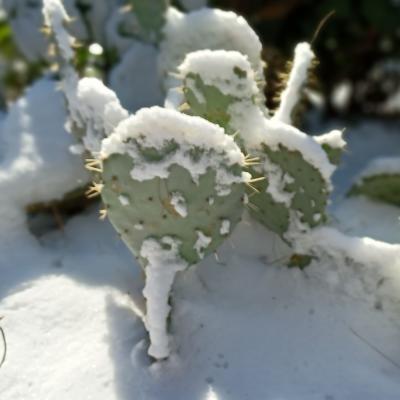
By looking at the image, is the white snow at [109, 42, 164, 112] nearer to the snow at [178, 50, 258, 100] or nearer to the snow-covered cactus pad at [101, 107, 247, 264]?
the snow at [178, 50, 258, 100]

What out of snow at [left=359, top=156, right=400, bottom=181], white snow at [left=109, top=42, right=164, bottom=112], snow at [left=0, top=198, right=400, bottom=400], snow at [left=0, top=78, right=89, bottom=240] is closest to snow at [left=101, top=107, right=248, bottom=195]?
snow at [left=0, top=198, right=400, bottom=400]

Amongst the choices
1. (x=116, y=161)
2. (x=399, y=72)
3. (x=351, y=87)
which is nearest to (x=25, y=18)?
(x=116, y=161)

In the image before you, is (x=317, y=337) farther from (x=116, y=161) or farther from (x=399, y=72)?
(x=399, y=72)

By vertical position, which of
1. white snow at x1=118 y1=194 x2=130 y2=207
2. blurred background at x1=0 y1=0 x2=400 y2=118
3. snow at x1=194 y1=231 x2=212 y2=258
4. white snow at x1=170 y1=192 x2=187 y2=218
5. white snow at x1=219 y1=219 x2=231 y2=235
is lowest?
blurred background at x1=0 y1=0 x2=400 y2=118

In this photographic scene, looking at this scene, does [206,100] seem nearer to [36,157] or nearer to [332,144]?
[332,144]

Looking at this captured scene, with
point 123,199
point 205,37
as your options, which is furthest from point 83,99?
point 205,37

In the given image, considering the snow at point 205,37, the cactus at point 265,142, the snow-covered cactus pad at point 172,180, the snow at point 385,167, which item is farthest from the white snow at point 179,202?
the snow at point 385,167

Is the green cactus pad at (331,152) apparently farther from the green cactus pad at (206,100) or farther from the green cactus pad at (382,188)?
the green cactus pad at (382,188)
